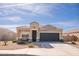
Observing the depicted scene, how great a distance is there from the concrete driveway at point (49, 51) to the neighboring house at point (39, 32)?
12cm

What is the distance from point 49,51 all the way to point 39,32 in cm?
41

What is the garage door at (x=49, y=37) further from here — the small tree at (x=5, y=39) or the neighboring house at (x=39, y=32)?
the small tree at (x=5, y=39)

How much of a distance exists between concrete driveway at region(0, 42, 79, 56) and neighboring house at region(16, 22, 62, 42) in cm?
12

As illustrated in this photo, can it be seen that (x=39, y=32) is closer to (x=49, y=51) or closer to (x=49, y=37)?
(x=49, y=37)

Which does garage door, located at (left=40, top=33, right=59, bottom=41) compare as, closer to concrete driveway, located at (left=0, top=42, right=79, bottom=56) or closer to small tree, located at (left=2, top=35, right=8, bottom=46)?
concrete driveway, located at (left=0, top=42, right=79, bottom=56)

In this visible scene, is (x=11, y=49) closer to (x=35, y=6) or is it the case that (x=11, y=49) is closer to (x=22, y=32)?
(x=22, y=32)

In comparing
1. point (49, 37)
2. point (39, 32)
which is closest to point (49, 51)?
point (49, 37)

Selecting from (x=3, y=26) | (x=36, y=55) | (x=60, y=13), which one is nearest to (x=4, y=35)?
(x=3, y=26)

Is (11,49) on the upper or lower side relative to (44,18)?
lower

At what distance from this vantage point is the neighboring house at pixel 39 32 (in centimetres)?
654

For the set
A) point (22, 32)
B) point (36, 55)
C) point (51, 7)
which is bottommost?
point (36, 55)

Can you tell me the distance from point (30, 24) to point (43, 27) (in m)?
0.25

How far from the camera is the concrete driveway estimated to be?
650 cm

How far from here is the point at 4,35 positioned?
6551mm
